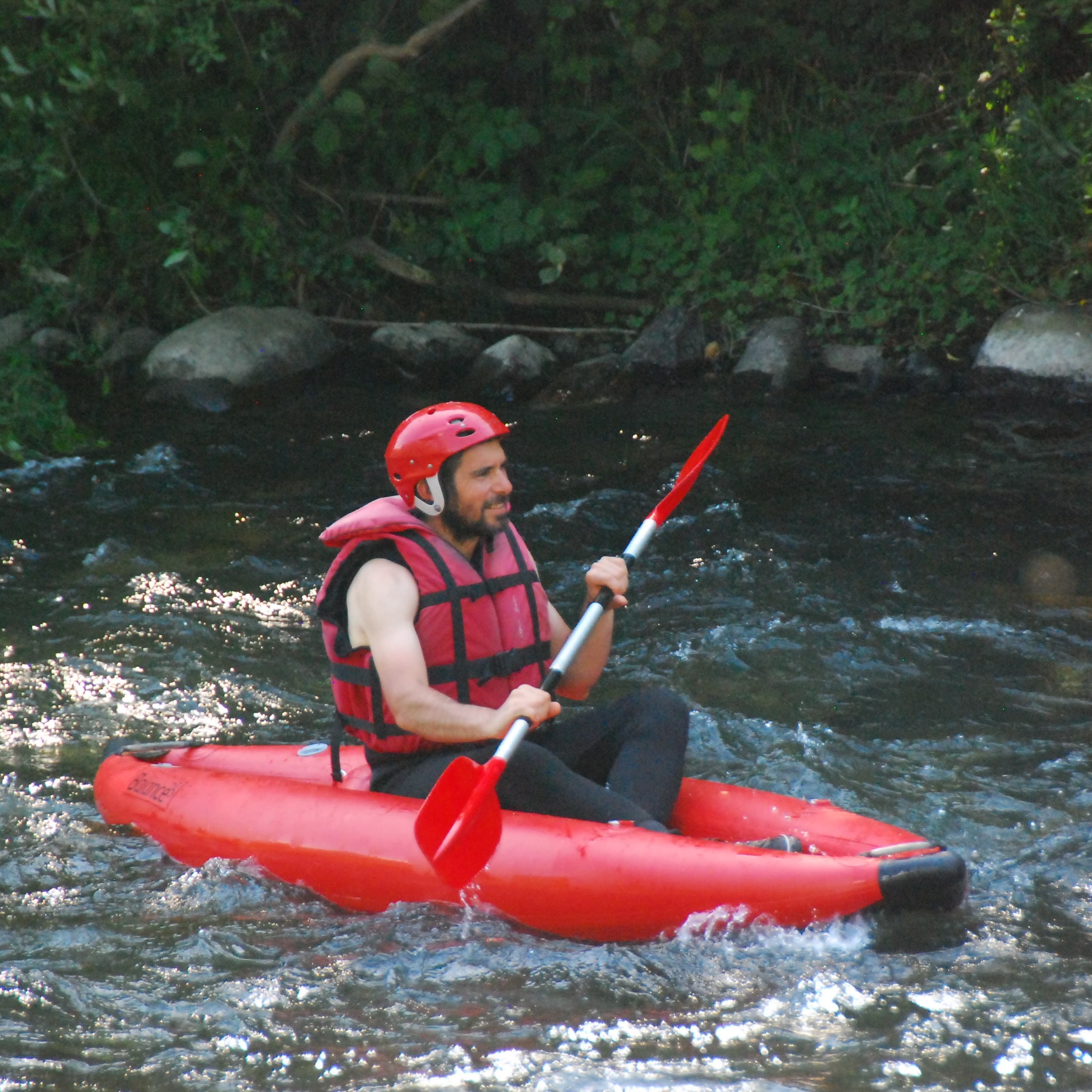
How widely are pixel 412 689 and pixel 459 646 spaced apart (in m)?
0.18

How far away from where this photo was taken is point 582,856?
2701 mm

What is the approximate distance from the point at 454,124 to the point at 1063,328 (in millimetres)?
4088

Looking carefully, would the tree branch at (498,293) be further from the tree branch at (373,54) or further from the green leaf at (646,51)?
the green leaf at (646,51)

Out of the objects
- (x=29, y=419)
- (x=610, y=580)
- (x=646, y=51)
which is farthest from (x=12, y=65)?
(x=610, y=580)

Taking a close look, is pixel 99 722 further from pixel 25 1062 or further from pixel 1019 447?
pixel 1019 447

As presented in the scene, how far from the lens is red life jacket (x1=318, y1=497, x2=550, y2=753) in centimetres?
288

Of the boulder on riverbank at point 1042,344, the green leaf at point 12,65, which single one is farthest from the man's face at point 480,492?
the green leaf at point 12,65

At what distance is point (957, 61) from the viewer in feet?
28.2

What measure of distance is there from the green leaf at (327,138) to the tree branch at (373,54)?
0.13 metres

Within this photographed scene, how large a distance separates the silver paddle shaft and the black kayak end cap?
74 centimetres

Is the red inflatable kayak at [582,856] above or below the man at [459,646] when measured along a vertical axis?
below

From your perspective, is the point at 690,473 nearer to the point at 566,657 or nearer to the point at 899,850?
the point at 566,657

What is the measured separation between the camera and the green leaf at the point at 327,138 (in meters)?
8.23

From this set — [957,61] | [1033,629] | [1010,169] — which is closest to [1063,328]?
[1010,169]
